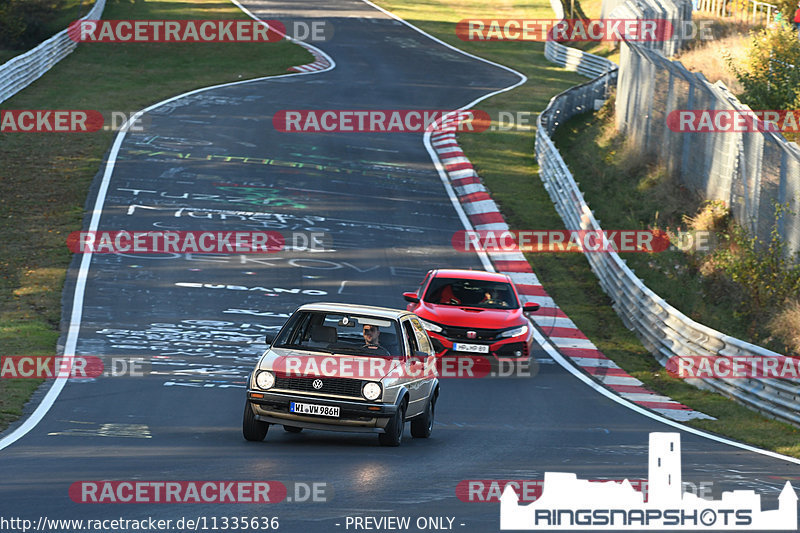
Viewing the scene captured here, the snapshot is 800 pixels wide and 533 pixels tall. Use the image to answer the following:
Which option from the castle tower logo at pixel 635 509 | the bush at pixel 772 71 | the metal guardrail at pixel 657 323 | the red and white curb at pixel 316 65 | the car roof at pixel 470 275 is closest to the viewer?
the castle tower logo at pixel 635 509

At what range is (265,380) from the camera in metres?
12.4

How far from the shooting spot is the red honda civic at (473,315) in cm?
1870

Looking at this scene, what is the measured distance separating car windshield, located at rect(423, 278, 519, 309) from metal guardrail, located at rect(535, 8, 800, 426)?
117 inches

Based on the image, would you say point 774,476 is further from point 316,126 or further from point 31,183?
point 316,126

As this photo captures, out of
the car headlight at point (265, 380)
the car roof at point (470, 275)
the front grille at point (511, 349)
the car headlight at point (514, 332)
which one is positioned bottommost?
the front grille at point (511, 349)

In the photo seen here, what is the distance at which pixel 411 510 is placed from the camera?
369 inches

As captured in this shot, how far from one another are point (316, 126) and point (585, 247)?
14320mm

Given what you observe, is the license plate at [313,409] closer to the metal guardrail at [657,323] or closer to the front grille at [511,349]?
the front grille at [511,349]

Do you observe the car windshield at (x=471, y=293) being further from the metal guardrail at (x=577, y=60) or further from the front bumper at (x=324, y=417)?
the metal guardrail at (x=577, y=60)

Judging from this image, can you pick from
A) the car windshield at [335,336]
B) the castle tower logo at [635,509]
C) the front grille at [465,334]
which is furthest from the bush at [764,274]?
the castle tower logo at [635,509]

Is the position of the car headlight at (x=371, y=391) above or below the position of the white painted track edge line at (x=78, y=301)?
above

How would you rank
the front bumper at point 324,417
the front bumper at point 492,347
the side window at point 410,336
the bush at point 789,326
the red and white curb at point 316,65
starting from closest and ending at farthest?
the front bumper at point 324,417, the side window at point 410,336, the front bumper at point 492,347, the bush at point 789,326, the red and white curb at point 316,65

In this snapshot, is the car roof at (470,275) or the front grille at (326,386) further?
the car roof at (470,275)

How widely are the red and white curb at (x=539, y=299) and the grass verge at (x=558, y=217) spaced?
0.25 metres
